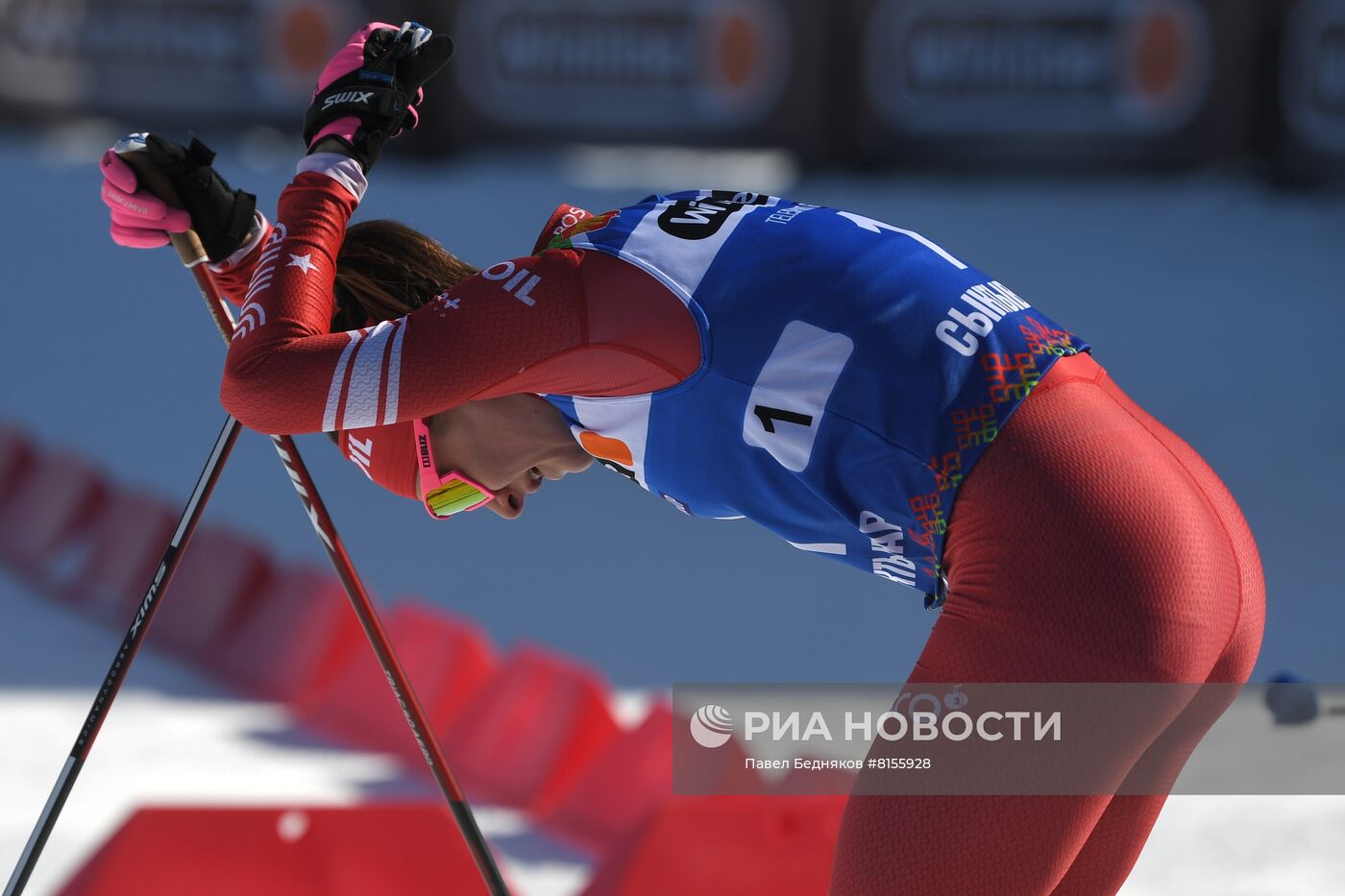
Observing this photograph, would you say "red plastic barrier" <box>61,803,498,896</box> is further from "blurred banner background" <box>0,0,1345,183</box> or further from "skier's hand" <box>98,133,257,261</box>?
"blurred banner background" <box>0,0,1345,183</box>

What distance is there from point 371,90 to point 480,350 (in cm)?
53

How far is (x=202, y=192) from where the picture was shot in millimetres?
2061

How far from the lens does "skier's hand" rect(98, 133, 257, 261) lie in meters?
2.01

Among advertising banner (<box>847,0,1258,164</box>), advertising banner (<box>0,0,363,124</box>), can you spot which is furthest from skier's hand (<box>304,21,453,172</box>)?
advertising banner (<box>0,0,363,124</box>)

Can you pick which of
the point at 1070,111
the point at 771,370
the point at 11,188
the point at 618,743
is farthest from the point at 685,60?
the point at 771,370

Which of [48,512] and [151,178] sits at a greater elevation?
[151,178]

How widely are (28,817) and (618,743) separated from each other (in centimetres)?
120

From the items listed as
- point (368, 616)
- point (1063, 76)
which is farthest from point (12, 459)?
point (1063, 76)

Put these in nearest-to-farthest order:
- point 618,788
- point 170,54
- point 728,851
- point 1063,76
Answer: point 728,851 < point 618,788 < point 1063,76 < point 170,54

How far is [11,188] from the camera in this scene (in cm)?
789

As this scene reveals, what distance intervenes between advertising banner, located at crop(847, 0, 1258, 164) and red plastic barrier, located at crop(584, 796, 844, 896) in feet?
18.9

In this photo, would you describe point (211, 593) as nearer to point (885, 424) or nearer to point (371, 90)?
point (371, 90)

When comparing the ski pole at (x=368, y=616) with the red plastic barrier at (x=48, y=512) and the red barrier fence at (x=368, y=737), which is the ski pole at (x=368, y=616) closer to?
the red barrier fence at (x=368, y=737)

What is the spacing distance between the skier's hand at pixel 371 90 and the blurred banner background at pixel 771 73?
6.12 m
